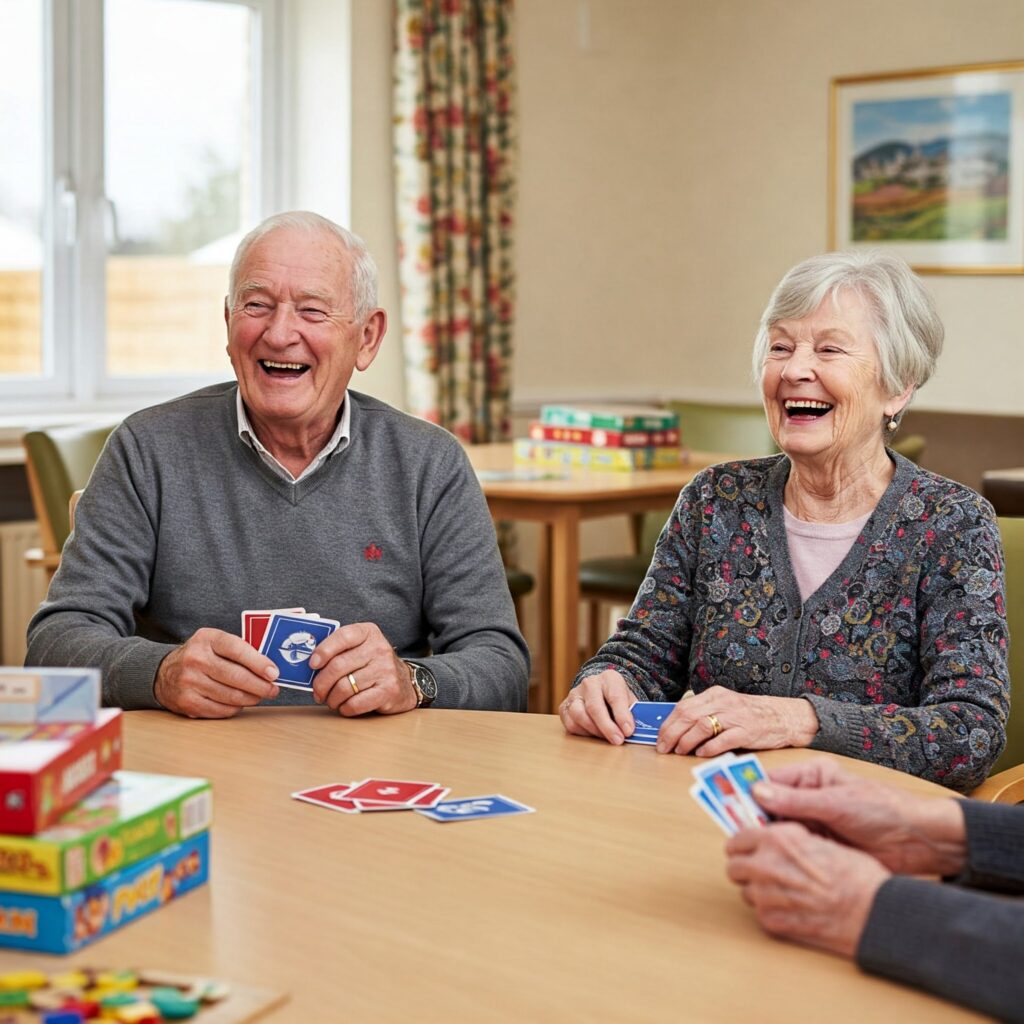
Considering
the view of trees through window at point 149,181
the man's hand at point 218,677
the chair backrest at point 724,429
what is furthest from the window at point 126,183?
the man's hand at point 218,677

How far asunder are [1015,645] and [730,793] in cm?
97

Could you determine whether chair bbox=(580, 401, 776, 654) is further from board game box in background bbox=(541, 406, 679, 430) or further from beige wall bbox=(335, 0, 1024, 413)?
beige wall bbox=(335, 0, 1024, 413)

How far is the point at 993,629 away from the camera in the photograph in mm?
1970

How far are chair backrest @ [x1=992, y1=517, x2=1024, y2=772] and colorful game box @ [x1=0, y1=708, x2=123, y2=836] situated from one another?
140 centimetres

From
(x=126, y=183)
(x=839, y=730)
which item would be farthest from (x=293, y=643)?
(x=126, y=183)

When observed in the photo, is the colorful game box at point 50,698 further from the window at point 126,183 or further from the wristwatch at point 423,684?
the window at point 126,183

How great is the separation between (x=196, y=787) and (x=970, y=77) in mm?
4859

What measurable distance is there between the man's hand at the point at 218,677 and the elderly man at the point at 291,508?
0.94ft

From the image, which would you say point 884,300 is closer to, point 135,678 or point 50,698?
point 135,678

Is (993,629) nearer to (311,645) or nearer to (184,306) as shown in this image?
(311,645)

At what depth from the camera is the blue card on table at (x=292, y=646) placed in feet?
6.35

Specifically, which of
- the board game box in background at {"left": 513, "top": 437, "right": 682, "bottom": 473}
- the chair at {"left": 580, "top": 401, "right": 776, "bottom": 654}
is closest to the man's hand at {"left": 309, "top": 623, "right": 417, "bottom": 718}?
the chair at {"left": 580, "top": 401, "right": 776, "bottom": 654}

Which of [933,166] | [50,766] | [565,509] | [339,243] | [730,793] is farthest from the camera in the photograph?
[933,166]

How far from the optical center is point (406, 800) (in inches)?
62.9
